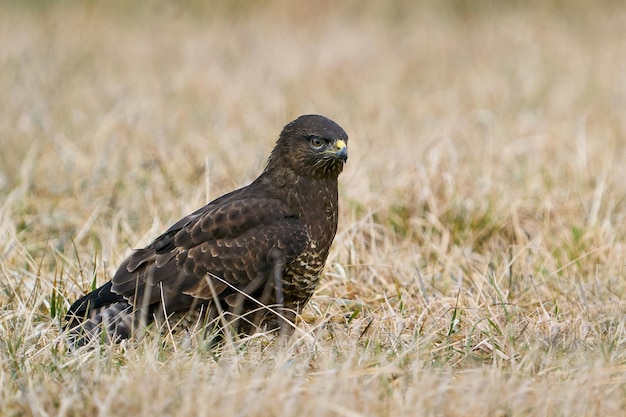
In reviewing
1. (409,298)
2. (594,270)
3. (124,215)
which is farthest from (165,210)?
(594,270)

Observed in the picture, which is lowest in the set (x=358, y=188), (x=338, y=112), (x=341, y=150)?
(x=358, y=188)

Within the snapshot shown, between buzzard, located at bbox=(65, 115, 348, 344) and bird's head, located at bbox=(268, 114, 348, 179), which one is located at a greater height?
bird's head, located at bbox=(268, 114, 348, 179)

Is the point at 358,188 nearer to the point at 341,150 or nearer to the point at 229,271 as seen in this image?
the point at 341,150

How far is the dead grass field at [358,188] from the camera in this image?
312 cm

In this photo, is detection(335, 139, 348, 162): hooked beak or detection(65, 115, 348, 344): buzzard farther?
detection(335, 139, 348, 162): hooked beak

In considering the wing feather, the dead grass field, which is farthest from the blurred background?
the wing feather

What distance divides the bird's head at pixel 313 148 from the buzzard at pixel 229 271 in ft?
0.05

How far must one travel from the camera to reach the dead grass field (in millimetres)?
3115

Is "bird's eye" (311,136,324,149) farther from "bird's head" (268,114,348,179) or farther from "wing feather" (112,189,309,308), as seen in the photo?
"wing feather" (112,189,309,308)

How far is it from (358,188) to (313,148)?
155 cm

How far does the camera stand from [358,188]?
5.66m

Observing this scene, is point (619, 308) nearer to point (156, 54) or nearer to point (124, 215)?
point (124, 215)

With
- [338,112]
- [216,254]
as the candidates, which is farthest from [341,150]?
[338,112]

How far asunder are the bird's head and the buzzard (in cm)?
2
